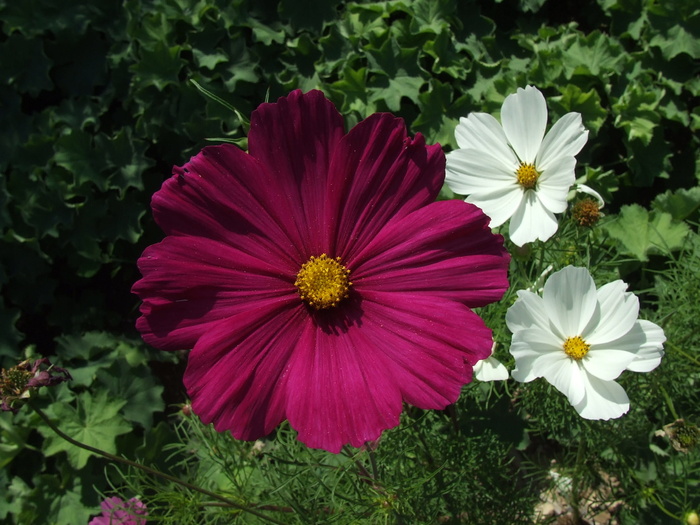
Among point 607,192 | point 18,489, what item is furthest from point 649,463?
point 18,489

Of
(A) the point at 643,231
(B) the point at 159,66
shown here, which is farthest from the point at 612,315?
(B) the point at 159,66

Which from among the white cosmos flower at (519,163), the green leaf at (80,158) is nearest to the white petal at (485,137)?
the white cosmos flower at (519,163)

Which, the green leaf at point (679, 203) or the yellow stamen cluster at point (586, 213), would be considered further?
the green leaf at point (679, 203)

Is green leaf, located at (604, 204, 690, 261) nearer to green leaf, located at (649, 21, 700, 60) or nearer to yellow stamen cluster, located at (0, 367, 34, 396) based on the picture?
green leaf, located at (649, 21, 700, 60)

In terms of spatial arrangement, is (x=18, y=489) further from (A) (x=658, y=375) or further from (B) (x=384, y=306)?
(A) (x=658, y=375)

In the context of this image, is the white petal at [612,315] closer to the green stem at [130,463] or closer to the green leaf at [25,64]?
the green stem at [130,463]

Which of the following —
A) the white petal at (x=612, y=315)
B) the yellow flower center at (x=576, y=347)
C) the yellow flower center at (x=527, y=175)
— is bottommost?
the yellow flower center at (x=576, y=347)
